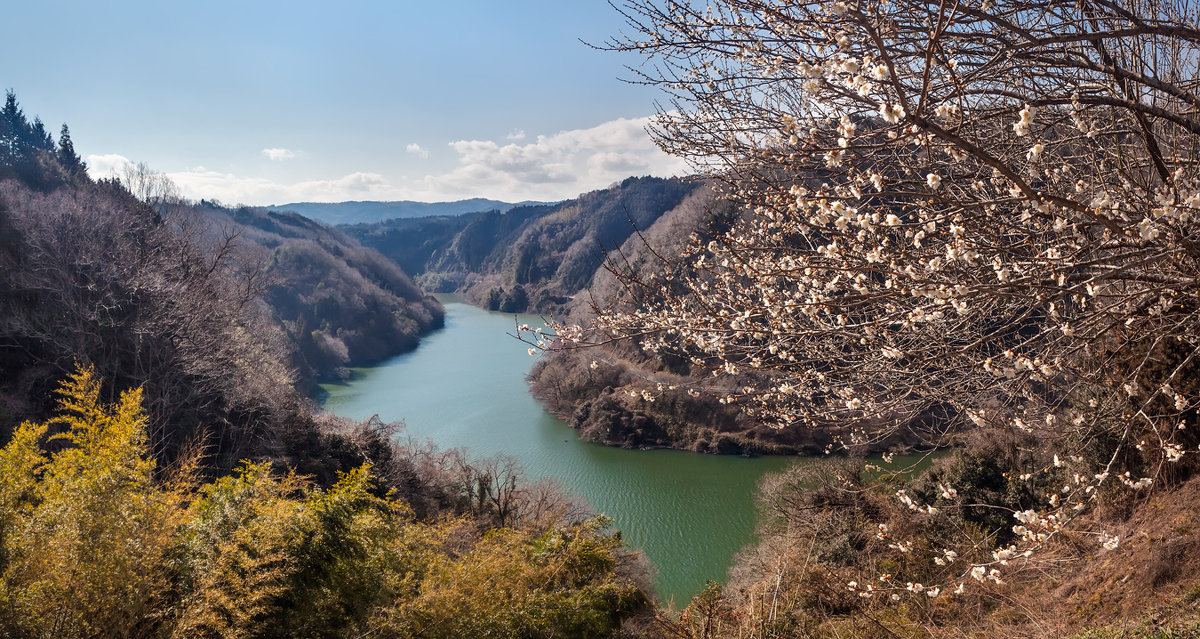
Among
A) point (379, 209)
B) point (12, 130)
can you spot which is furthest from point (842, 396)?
point (379, 209)

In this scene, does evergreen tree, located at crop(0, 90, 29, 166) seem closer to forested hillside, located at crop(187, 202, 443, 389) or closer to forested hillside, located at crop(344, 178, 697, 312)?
forested hillside, located at crop(187, 202, 443, 389)

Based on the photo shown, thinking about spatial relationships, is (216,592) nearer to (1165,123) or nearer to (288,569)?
(288,569)

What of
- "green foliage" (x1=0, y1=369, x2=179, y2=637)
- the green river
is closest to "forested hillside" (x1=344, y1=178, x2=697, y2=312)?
the green river

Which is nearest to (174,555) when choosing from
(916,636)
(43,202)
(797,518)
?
(916,636)

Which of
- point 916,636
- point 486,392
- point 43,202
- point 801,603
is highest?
point 43,202

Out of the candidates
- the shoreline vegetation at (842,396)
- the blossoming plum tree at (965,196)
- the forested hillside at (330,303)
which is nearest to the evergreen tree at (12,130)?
the forested hillside at (330,303)

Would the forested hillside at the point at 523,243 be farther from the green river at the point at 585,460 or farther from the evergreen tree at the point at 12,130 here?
the evergreen tree at the point at 12,130
